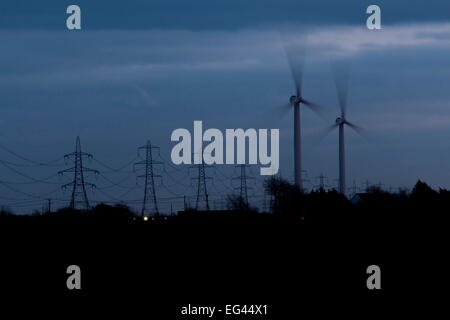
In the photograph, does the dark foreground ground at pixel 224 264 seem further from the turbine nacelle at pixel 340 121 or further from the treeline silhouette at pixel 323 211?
the turbine nacelle at pixel 340 121

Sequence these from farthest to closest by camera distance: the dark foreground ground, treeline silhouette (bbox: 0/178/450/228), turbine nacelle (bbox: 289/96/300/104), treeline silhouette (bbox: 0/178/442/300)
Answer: turbine nacelle (bbox: 289/96/300/104), treeline silhouette (bbox: 0/178/450/228), treeline silhouette (bbox: 0/178/442/300), the dark foreground ground

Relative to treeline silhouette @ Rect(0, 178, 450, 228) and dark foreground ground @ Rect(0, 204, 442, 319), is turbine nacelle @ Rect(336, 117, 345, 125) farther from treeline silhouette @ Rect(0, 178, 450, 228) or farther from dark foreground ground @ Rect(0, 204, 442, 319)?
dark foreground ground @ Rect(0, 204, 442, 319)

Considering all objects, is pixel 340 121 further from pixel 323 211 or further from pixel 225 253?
pixel 225 253

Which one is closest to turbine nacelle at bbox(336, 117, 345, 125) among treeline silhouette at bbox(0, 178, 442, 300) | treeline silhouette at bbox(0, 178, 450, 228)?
treeline silhouette at bbox(0, 178, 450, 228)

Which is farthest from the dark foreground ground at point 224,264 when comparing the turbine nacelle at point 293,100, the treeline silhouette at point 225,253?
the turbine nacelle at point 293,100

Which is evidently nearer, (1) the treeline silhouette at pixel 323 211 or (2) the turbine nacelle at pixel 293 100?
(1) the treeline silhouette at pixel 323 211

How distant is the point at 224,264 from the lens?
2499 inches

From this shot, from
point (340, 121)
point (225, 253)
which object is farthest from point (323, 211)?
point (225, 253)

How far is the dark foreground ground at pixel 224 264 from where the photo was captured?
4891cm

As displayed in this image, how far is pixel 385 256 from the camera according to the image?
64.2m

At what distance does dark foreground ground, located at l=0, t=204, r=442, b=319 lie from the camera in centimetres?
4891

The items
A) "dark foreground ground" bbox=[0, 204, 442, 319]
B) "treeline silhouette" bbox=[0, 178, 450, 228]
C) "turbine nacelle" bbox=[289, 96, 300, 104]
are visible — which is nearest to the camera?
"dark foreground ground" bbox=[0, 204, 442, 319]
